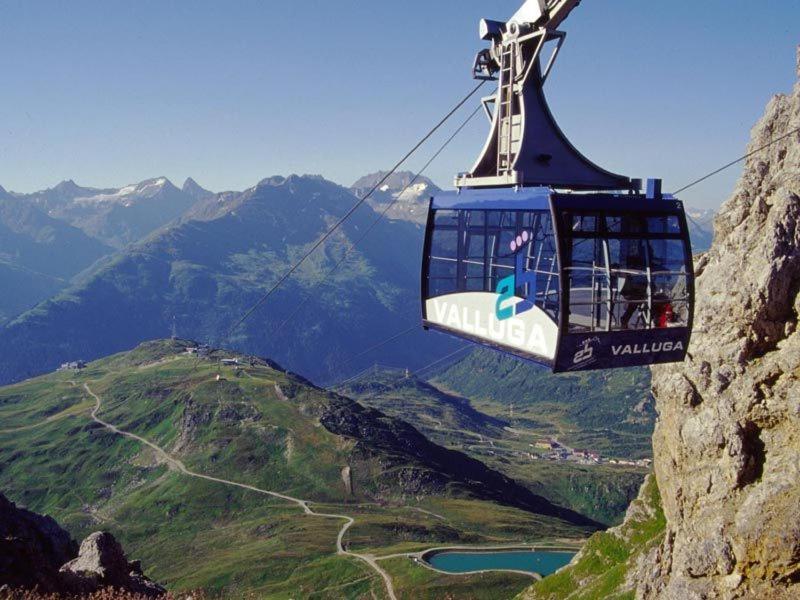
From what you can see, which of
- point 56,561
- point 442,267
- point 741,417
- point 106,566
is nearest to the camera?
point 442,267

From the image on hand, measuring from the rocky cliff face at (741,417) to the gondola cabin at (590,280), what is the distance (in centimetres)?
2928

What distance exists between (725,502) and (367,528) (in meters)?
133

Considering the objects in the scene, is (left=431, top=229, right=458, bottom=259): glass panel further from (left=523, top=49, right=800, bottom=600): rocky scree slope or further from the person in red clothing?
(left=523, top=49, right=800, bottom=600): rocky scree slope

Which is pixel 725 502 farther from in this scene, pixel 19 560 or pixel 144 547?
pixel 144 547

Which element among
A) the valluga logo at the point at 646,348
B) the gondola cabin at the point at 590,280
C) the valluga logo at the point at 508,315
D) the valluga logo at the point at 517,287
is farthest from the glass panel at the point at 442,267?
the valluga logo at the point at 646,348

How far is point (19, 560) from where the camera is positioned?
35938 mm

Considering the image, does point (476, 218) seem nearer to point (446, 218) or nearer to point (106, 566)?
point (446, 218)

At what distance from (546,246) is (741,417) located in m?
35.4

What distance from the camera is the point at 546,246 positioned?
82.8 ft

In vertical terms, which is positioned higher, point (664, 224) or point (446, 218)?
point (446, 218)

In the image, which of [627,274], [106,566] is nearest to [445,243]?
[627,274]

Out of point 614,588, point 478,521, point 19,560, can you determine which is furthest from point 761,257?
point 478,521

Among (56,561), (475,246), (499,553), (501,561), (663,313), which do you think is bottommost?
(499,553)

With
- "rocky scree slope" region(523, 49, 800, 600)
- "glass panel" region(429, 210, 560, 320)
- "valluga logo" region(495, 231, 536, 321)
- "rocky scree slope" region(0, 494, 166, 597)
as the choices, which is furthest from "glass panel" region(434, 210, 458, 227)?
"rocky scree slope" region(523, 49, 800, 600)
